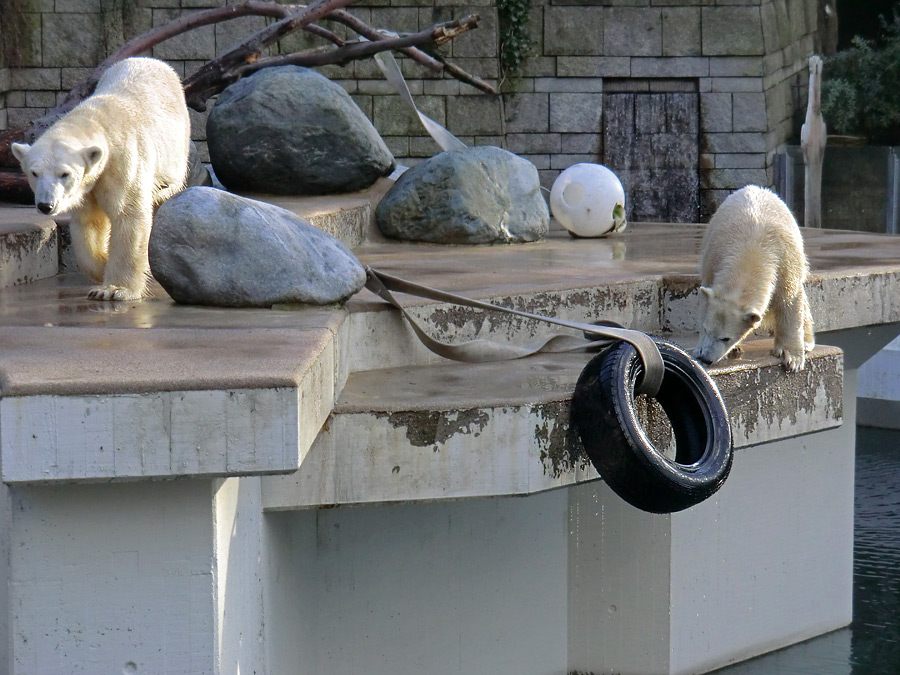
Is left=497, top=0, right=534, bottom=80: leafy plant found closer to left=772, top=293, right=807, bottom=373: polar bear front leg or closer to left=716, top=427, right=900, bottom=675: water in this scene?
left=716, top=427, right=900, bottom=675: water

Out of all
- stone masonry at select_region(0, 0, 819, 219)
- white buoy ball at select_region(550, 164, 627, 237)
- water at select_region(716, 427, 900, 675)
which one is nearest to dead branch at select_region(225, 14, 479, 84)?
white buoy ball at select_region(550, 164, 627, 237)

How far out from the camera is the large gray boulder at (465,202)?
20.2 feet

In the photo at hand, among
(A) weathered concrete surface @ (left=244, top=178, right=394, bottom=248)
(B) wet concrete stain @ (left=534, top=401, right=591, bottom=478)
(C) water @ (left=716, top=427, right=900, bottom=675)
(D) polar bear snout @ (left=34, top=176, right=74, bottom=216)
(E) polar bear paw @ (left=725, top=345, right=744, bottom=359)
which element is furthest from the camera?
(A) weathered concrete surface @ (left=244, top=178, right=394, bottom=248)

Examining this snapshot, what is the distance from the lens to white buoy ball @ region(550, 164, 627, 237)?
21.6 feet

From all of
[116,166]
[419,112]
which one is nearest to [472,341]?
[116,166]

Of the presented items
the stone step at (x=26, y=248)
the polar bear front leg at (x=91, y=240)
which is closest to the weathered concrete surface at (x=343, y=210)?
the stone step at (x=26, y=248)

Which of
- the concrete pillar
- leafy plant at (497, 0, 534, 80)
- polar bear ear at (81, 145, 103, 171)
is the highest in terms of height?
leafy plant at (497, 0, 534, 80)

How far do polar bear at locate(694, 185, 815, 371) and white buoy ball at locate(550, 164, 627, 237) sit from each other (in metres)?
2.34

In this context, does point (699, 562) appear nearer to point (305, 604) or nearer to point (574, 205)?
point (305, 604)

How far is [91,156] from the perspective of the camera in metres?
3.72

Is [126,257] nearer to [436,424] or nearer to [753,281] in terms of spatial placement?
[436,424]

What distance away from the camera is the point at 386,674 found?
409 cm

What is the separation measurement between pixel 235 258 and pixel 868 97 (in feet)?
35.5

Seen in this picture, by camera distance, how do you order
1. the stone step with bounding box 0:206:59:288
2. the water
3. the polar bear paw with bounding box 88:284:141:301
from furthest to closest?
the water → the stone step with bounding box 0:206:59:288 → the polar bear paw with bounding box 88:284:141:301
